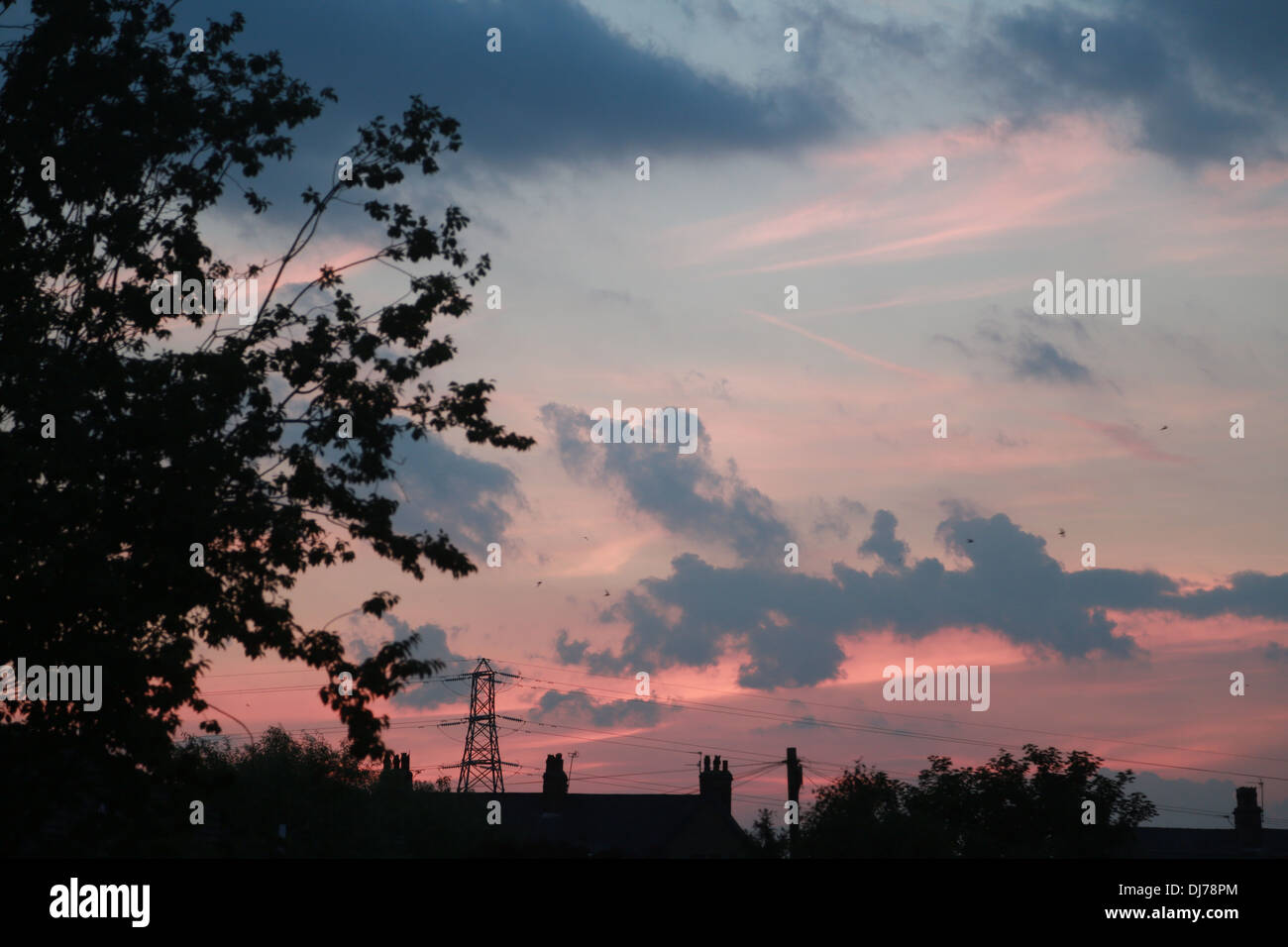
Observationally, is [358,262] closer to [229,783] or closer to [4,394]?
[4,394]

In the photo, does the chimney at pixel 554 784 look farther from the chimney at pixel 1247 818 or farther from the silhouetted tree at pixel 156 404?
the silhouetted tree at pixel 156 404

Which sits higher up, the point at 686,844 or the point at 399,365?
the point at 399,365

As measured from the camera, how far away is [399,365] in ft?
68.6

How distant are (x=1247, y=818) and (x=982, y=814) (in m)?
37.4

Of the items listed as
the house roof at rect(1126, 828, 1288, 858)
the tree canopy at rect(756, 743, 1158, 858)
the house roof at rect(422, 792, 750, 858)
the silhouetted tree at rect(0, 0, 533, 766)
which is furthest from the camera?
the house roof at rect(1126, 828, 1288, 858)

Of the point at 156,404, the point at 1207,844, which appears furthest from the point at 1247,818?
the point at 156,404

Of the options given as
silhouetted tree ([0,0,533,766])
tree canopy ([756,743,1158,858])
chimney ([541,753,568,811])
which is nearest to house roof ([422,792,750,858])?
chimney ([541,753,568,811])

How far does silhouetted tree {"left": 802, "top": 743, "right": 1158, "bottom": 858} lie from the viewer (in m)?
48.2

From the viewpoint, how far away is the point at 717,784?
76438mm

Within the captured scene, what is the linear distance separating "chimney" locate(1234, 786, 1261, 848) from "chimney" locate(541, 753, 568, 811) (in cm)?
4234

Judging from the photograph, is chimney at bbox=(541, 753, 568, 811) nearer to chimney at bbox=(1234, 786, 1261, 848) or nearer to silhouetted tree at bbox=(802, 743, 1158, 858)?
silhouetted tree at bbox=(802, 743, 1158, 858)

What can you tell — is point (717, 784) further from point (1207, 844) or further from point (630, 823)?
point (1207, 844)
